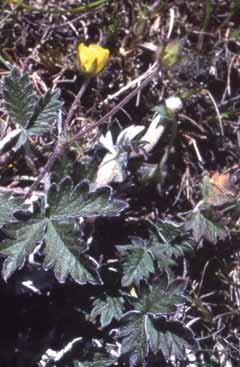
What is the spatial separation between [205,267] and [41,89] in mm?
879

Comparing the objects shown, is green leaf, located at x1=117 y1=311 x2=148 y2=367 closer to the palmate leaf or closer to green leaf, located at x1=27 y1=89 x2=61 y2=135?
the palmate leaf

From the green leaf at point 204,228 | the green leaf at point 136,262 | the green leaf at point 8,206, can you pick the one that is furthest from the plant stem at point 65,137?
the green leaf at point 204,228

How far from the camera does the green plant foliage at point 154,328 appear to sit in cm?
215

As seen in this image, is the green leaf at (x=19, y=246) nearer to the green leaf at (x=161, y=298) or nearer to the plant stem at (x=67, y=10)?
the green leaf at (x=161, y=298)

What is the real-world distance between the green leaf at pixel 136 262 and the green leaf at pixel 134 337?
0.35ft

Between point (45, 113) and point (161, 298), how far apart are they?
0.71 meters

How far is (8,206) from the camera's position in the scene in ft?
6.78

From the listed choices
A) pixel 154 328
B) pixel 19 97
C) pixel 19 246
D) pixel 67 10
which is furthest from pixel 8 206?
pixel 67 10

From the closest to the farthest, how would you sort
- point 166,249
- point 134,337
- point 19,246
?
point 19,246 → point 134,337 → point 166,249

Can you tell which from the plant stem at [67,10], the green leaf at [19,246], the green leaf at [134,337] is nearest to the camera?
the green leaf at [19,246]

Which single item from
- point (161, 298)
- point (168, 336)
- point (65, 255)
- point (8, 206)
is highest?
point (8, 206)

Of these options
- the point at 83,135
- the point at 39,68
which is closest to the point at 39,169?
the point at 83,135

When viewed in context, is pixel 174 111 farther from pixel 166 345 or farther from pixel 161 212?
pixel 166 345

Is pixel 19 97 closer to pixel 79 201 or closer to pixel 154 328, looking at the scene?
pixel 79 201
